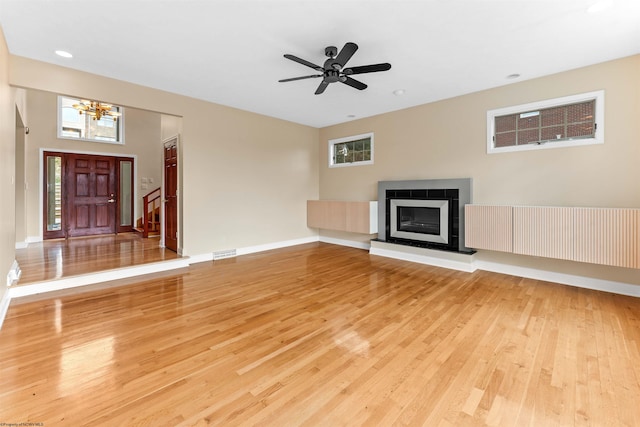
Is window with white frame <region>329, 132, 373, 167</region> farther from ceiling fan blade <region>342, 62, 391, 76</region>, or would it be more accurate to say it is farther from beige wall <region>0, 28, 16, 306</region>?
beige wall <region>0, 28, 16, 306</region>

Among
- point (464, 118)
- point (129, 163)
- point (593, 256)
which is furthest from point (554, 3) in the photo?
point (129, 163)

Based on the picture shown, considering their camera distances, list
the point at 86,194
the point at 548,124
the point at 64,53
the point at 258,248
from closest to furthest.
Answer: the point at 64,53 < the point at 548,124 < the point at 258,248 < the point at 86,194

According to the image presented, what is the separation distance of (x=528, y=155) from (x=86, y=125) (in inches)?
383

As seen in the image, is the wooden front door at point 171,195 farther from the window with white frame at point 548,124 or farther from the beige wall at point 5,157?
Result: the window with white frame at point 548,124

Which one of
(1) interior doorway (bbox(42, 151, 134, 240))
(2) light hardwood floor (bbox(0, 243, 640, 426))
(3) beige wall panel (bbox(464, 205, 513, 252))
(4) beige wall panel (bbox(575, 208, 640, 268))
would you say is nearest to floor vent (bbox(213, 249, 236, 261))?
(2) light hardwood floor (bbox(0, 243, 640, 426))

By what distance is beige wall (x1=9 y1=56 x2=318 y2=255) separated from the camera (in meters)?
3.94

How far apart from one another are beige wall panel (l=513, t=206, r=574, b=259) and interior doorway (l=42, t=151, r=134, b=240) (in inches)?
358

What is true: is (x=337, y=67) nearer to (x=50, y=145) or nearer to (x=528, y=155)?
(x=528, y=155)

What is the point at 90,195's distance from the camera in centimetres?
721

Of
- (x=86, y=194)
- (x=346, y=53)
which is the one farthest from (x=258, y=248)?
(x=86, y=194)

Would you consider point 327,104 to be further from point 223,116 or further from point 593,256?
point 593,256

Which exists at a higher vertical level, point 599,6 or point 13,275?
point 599,6

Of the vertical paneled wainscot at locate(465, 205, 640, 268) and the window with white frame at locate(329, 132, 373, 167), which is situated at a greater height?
the window with white frame at locate(329, 132, 373, 167)

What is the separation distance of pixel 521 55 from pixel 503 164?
153 centimetres
